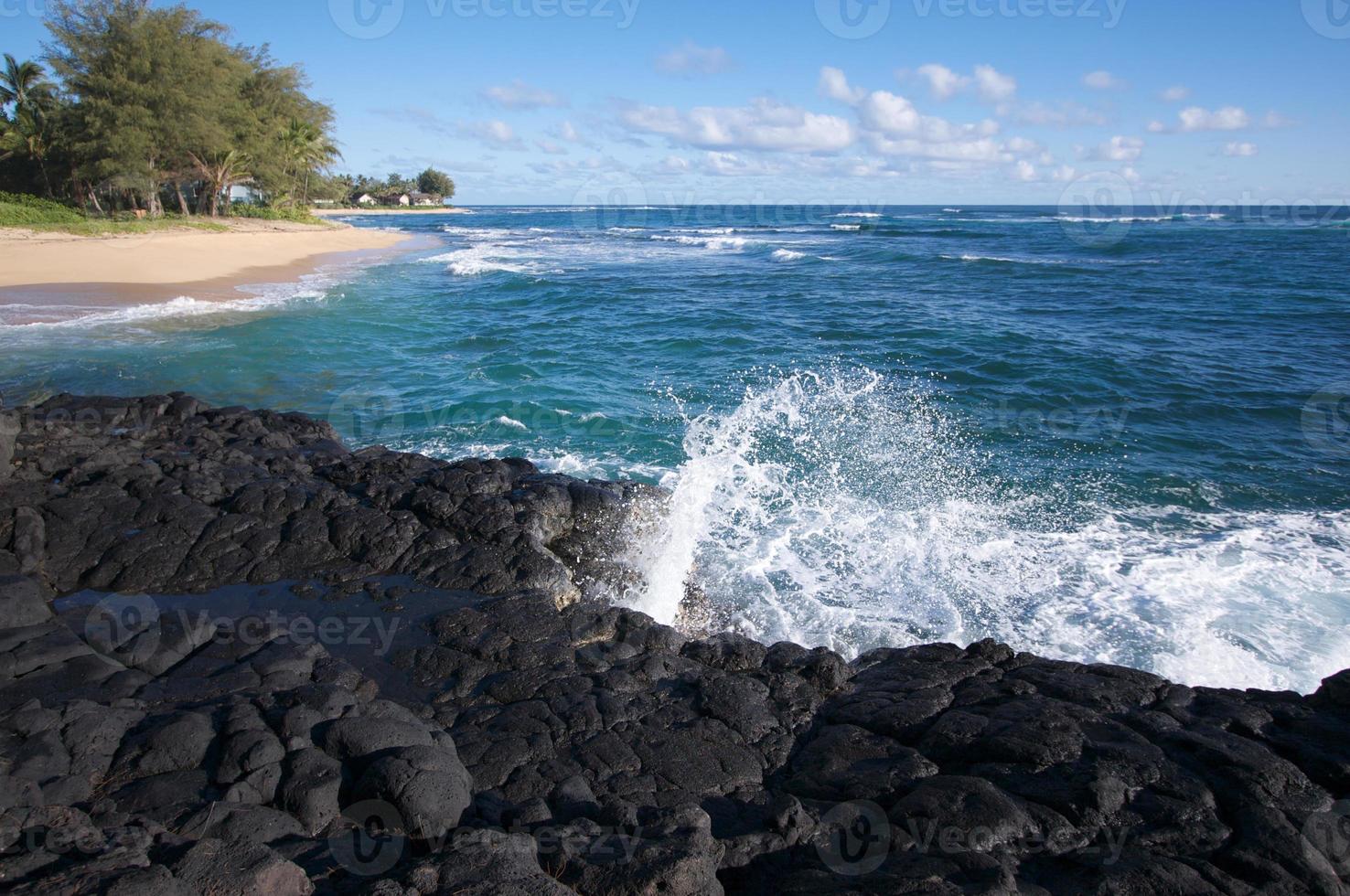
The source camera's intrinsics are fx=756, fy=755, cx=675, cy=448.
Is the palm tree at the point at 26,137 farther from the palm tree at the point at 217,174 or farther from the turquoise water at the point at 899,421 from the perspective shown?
the turquoise water at the point at 899,421

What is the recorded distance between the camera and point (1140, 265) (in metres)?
33.4

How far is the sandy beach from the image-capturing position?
23234 millimetres

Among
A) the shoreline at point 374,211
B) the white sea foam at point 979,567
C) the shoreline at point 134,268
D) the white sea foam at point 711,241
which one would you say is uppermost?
the shoreline at point 374,211

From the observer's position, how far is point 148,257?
1041 inches

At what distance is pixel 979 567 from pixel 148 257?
2938 cm

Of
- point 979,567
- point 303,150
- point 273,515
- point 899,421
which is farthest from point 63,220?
point 979,567

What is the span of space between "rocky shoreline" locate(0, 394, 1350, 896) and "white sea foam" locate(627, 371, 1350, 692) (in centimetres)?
146

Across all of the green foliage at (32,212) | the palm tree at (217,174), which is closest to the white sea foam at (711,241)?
the palm tree at (217,174)

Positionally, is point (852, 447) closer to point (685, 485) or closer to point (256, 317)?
point (685, 485)

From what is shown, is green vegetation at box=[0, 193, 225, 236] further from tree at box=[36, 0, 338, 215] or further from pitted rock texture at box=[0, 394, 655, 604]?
pitted rock texture at box=[0, 394, 655, 604]

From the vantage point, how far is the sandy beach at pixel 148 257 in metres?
23.2

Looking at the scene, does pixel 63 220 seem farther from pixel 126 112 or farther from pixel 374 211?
pixel 374 211

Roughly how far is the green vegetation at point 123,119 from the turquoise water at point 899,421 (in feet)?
51.3

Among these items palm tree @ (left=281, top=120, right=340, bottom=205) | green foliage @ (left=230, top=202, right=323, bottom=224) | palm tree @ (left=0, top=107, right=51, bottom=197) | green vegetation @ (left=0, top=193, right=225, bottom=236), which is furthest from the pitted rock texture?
palm tree @ (left=281, top=120, right=340, bottom=205)
